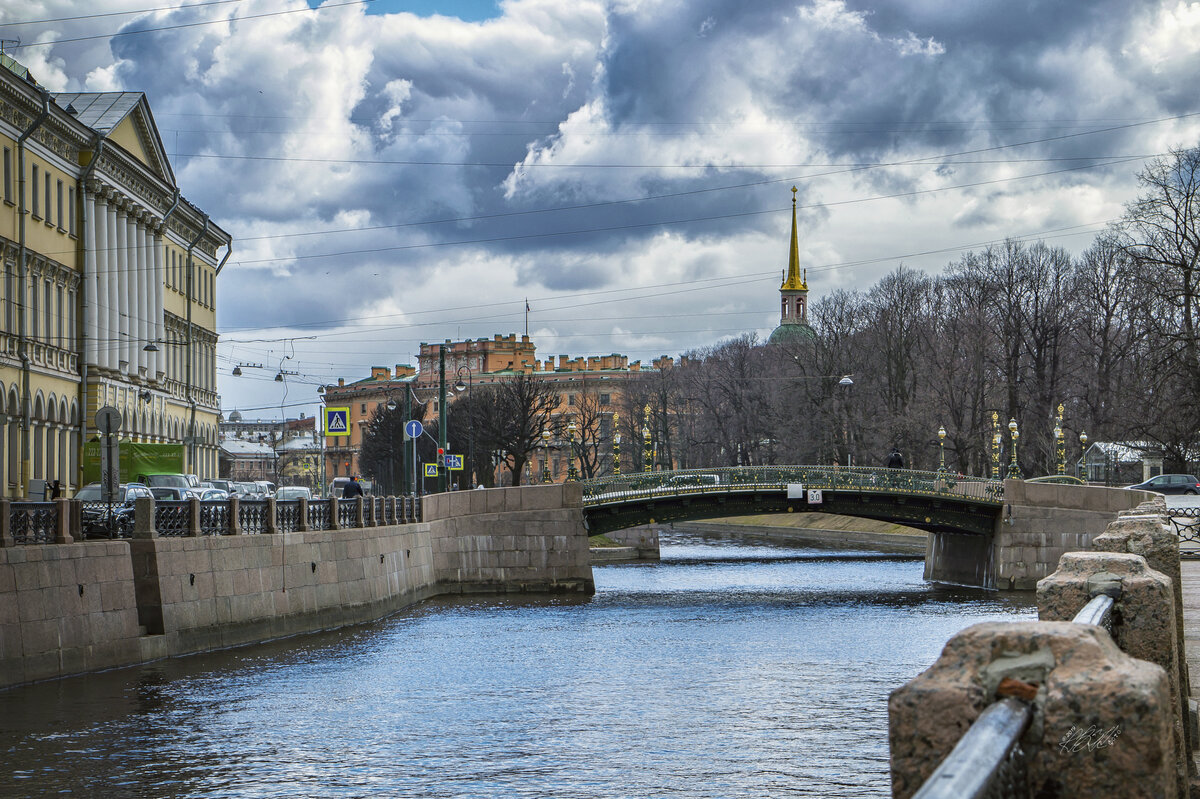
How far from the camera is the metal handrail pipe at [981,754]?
8.25 feet

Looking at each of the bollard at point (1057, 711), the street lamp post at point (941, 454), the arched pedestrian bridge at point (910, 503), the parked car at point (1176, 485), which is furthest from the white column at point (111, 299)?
the bollard at point (1057, 711)

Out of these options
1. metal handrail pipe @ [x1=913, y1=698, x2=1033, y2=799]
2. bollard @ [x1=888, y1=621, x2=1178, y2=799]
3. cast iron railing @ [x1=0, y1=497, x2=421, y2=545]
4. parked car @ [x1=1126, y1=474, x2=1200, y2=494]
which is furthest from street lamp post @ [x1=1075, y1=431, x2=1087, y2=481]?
metal handrail pipe @ [x1=913, y1=698, x2=1033, y2=799]

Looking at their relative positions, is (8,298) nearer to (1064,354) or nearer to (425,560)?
(425,560)

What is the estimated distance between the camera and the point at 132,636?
70.4 feet

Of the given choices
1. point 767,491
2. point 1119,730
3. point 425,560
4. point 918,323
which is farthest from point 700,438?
point 1119,730

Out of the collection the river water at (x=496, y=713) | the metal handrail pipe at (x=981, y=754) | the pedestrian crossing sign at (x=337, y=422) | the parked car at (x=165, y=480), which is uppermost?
the pedestrian crossing sign at (x=337, y=422)

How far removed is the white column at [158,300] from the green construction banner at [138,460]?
9.93 meters

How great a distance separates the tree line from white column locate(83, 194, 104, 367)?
31.8 m

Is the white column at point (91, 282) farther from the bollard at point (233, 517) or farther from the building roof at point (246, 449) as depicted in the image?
the building roof at point (246, 449)

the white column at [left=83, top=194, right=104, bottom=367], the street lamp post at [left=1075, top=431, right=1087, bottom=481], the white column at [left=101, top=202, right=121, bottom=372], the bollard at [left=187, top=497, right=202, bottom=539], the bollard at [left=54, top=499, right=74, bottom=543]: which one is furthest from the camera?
the street lamp post at [left=1075, top=431, right=1087, bottom=481]

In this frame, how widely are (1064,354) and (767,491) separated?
90.9 feet

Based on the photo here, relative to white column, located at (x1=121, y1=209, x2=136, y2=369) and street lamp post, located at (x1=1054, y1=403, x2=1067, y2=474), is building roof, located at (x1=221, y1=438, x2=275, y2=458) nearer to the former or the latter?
white column, located at (x1=121, y1=209, x2=136, y2=369)

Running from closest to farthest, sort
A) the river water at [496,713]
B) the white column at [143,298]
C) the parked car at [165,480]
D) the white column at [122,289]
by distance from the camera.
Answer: the river water at [496,713], the parked car at [165,480], the white column at [122,289], the white column at [143,298]

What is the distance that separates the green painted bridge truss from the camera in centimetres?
4350
